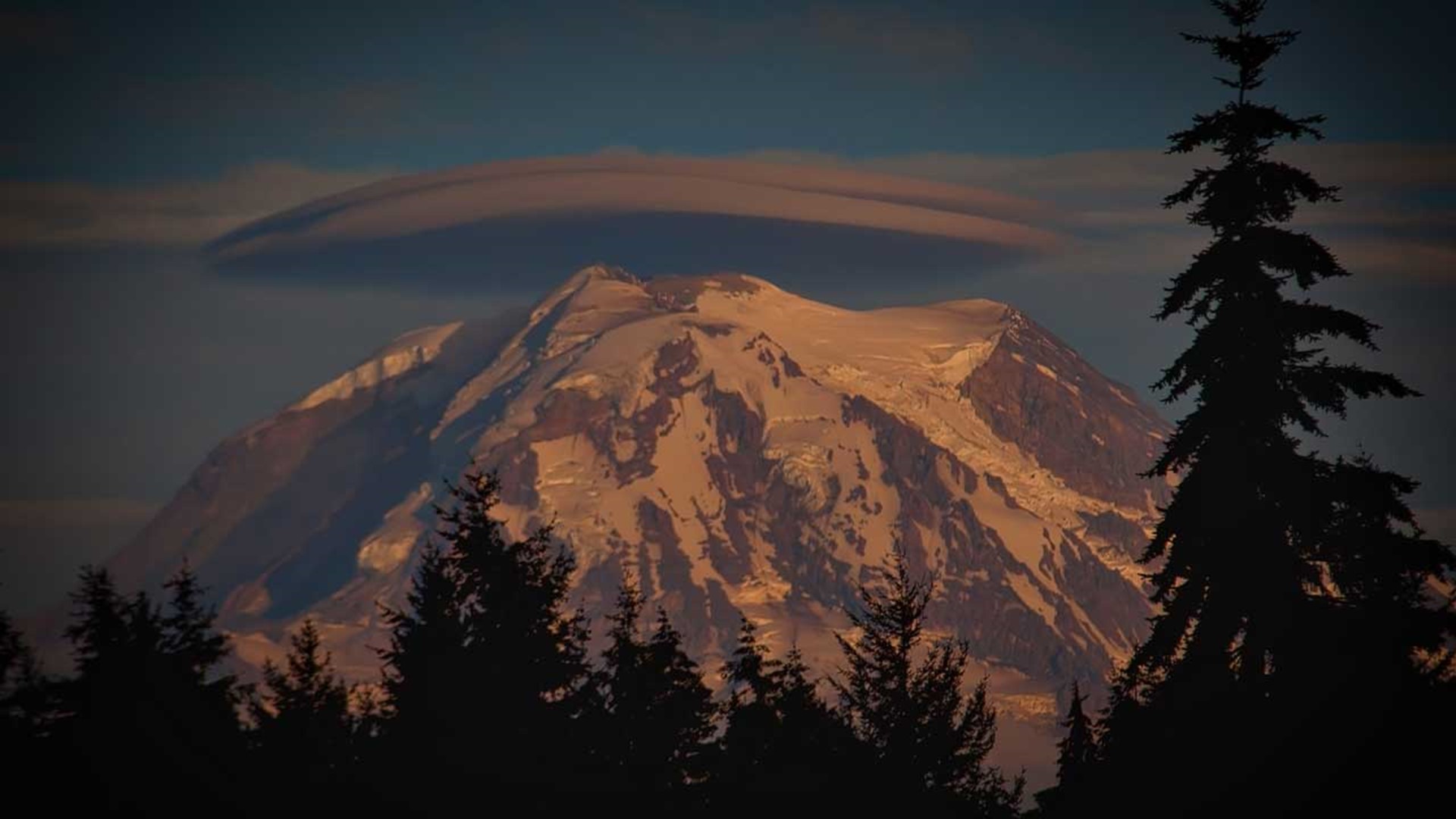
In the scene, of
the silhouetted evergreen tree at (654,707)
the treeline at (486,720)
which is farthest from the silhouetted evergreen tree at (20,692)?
the silhouetted evergreen tree at (654,707)

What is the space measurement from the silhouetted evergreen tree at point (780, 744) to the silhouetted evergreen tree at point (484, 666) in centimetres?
493

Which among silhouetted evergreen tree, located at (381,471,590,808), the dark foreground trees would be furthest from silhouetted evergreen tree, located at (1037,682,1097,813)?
silhouetted evergreen tree, located at (381,471,590,808)

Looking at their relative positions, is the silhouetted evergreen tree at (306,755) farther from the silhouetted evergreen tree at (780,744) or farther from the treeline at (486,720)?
the silhouetted evergreen tree at (780,744)

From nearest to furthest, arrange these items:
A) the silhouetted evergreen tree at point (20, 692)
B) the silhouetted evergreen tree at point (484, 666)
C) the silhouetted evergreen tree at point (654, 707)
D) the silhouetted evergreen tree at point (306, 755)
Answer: the silhouetted evergreen tree at point (306, 755)
the silhouetted evergreen tree at point (20, 692)
the silhouetted evergreen tree at point (484, 666)
the silhouetted evergreen tree at point (654, 707)

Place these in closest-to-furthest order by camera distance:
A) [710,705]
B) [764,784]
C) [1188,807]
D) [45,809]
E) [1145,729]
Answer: [45,809] → [1188,807] → [1145,729] → [764,784] → [710,705]

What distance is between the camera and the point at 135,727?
46469mm

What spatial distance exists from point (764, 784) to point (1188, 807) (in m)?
14.4

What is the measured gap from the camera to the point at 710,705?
7381 cm

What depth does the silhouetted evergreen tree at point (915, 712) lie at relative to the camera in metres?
68.6

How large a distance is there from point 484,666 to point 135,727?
779 inches

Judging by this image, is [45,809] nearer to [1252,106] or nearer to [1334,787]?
[1334,787]

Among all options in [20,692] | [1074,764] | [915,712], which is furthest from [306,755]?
[915,712]

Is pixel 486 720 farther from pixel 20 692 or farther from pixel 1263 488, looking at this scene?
pixel 1263 488

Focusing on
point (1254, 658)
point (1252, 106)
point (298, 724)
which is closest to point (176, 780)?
point (298, 724)
